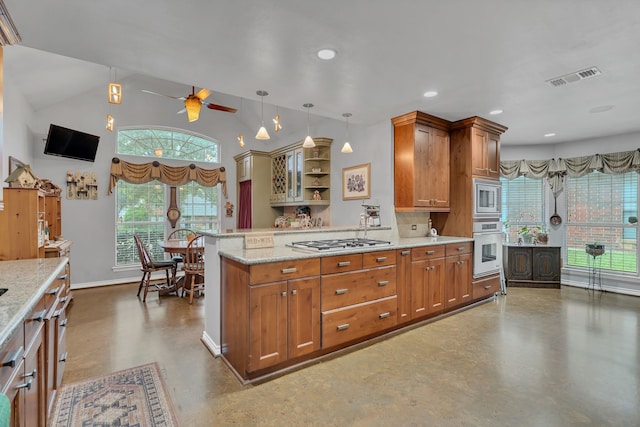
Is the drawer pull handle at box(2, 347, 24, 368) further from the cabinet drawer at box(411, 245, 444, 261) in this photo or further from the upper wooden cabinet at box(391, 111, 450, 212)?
the upper wooden cabinet at box(391, 111, 450, 212)

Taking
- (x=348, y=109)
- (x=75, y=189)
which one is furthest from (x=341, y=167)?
(x=75, y=189)

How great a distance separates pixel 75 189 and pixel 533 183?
330 inches

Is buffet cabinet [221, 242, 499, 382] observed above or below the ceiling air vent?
below

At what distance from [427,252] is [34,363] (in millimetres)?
3462

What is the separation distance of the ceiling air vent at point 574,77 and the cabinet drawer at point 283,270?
113 inches

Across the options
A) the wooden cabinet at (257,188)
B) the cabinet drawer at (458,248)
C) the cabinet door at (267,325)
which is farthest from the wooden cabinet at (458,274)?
the wooden cabinet at (257,188)

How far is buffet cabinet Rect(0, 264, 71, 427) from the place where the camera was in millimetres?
1136

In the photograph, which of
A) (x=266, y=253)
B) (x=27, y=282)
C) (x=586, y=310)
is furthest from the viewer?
(x=586, y=310)

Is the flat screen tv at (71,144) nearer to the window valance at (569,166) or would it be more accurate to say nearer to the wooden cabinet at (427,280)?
the wooden cabinet at (427,280)

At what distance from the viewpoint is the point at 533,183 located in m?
6.16

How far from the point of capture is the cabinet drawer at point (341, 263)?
111 inches

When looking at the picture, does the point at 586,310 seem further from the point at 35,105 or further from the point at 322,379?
the point at 35,105

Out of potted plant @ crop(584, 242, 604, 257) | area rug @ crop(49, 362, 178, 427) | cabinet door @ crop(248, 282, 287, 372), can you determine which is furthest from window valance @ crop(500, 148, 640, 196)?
area rug @ crop(49, 362, 178, 427)

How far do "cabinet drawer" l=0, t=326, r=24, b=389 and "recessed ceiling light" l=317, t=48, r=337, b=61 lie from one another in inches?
95.7
